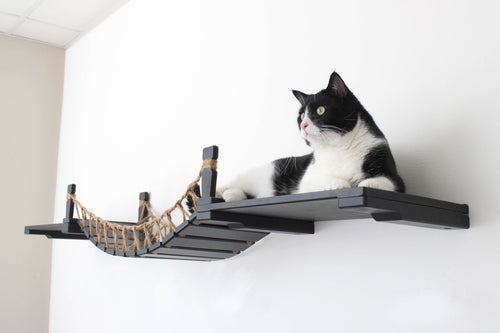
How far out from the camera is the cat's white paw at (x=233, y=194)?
108 centimetres

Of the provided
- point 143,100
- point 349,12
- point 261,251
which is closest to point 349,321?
point 261,251

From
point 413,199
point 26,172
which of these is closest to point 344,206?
point 413,199

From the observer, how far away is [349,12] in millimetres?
1157

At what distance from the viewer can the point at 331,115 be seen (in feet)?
2.85

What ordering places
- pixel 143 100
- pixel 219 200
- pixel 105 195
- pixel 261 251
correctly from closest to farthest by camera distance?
pixel 219 200
pixel 261 251
pixel 143 100
pixel 105 195

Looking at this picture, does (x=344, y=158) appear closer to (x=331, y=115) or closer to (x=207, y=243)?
(x=331, y=115)

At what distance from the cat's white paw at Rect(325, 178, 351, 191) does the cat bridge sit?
0.08 feet

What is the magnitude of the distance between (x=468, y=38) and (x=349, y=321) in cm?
62

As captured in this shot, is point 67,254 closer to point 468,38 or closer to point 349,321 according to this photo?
point 349,321

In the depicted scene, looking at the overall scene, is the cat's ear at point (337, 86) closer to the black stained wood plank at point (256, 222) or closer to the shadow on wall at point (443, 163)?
the shadow on wall at point (443, 163)

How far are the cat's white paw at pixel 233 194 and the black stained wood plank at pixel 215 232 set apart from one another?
82 millimetres

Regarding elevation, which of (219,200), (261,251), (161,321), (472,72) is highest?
(472,72)

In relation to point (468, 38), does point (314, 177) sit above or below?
below

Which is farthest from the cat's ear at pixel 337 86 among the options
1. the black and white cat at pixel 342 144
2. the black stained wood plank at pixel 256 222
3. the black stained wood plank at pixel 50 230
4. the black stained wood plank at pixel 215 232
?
the black stained wood plank at pixel 50 230
